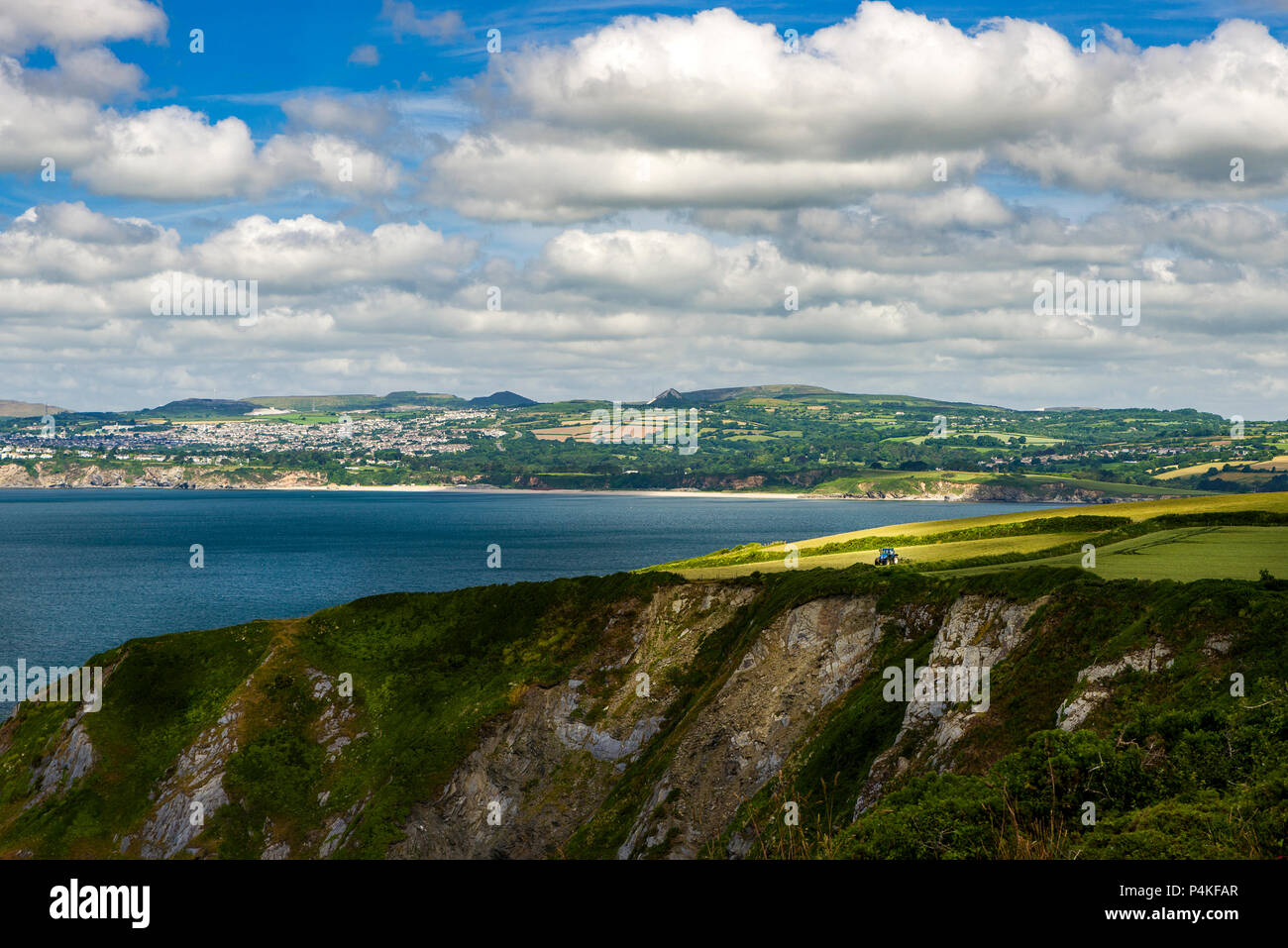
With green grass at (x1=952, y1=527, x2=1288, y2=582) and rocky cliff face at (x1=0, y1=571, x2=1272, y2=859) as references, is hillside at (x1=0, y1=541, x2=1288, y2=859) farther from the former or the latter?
green grass at (x1=952, y1=527, x2=1288, y2=582)

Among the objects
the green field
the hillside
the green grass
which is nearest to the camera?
the hillside

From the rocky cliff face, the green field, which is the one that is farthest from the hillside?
the green field

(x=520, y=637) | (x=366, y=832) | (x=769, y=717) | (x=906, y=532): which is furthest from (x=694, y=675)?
(x=906, y=532)

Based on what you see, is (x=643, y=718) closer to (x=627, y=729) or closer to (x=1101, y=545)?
(x=627, y=729)

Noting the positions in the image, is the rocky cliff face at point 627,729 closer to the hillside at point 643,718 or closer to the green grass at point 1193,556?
the hillside at point 643,718

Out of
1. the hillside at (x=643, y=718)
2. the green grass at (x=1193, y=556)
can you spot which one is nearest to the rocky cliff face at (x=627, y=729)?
the hillside at (x=643, y=718)
